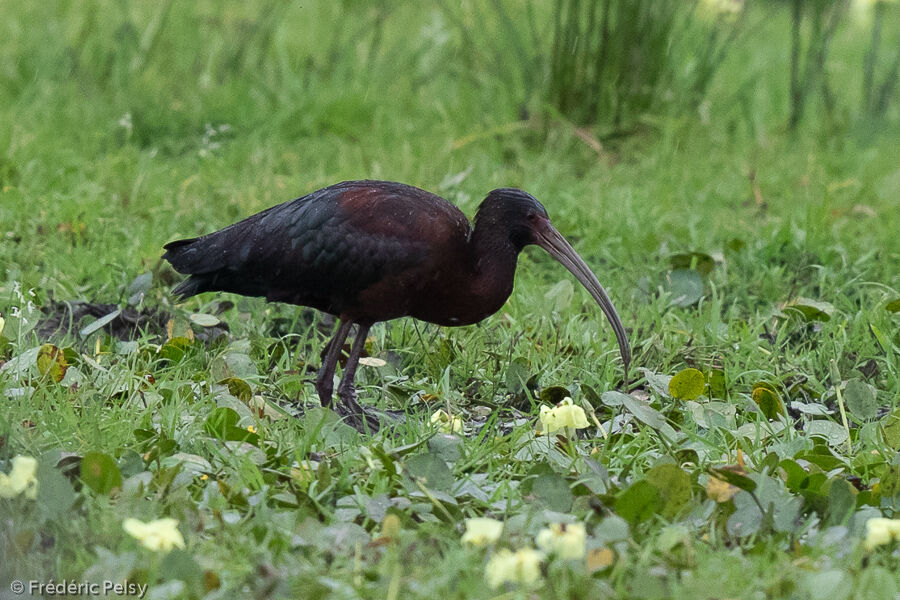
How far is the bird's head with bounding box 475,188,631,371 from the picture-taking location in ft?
13.1

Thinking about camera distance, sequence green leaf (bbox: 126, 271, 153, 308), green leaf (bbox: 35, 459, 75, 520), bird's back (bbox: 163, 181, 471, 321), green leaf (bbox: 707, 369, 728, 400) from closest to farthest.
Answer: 1. green leaf (bbox: 35, 459, 75, 520)
2. bird's back (bbox: 163, 181, 471, 321)
3. green leaf (bbox: 707, 369, 728, 400)
4. green leaf (bbox: 126, 271, 153, 308)

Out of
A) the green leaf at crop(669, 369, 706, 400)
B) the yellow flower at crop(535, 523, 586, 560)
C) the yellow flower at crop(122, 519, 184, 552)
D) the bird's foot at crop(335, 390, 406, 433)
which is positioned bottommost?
the bird's foot at crop(335, 390, 406, 433)

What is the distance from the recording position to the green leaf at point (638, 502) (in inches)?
116

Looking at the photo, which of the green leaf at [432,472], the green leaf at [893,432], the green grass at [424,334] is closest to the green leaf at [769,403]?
the green grass at [424,334]

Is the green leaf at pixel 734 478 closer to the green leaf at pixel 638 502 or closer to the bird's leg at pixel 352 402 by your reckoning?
the green leaf at pixel 638 502

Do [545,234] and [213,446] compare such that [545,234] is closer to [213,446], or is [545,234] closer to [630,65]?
[213,446]

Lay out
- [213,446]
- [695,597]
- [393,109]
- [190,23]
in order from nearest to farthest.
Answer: [695,597], [213,446], [393,109], [190,23]

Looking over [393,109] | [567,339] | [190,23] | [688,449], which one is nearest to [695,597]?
[688,449]

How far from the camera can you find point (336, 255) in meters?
3.96

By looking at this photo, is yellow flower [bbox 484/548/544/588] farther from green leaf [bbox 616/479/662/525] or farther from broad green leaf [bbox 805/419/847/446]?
broad green leaf [bbox 805/419/847/446]

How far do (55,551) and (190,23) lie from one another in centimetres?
581

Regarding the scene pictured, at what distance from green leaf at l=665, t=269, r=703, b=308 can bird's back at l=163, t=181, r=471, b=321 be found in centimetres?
122

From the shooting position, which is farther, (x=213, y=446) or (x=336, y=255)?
(x=336, y=255)

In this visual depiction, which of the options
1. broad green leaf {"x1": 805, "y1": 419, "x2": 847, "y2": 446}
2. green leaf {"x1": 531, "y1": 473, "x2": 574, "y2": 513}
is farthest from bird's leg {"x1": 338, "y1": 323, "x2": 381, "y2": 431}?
broad green leaf {"x1": 805, "y1": 419, "x2": 847, "y2": 446}
